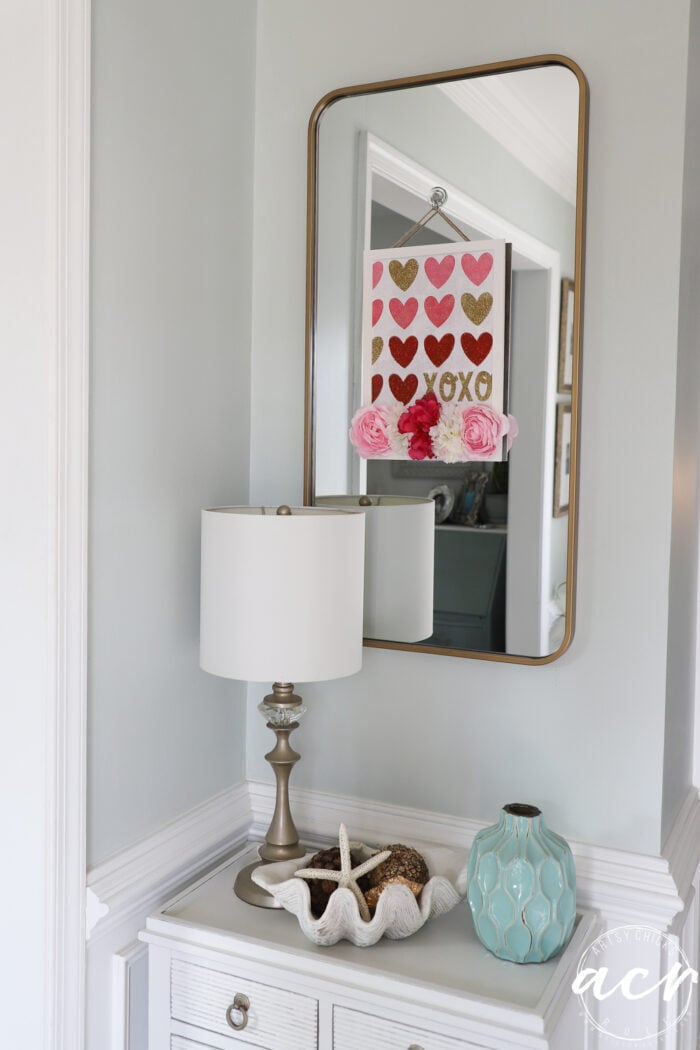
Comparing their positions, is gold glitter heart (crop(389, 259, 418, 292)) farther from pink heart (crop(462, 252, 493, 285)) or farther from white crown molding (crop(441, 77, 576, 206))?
white crown molding (crop(441, 77, 576, 206))

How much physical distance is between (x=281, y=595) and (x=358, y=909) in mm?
479

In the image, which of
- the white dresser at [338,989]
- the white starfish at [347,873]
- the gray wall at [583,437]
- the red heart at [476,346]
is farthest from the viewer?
the red heart at [476,346]

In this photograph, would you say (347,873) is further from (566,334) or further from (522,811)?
(566,334)

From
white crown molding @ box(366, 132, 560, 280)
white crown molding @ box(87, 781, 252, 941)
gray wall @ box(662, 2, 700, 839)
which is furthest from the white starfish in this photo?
white crown molding @ box(366, 132, 560, 280)

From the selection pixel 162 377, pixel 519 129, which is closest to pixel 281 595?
pixel 162 377

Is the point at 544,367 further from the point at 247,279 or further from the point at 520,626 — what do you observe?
the point at 247,279

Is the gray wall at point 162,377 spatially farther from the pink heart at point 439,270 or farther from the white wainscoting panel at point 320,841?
the pink heart at point 439,270

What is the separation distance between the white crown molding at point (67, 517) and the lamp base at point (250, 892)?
270mm

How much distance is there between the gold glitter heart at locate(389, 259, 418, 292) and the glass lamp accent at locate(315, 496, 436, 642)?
38 cm

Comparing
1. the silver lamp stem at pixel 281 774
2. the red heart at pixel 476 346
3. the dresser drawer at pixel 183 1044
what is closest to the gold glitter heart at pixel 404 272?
the red heart at pixel 476 346

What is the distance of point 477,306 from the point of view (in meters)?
1.63

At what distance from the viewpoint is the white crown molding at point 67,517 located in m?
1.34

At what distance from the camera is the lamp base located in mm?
1538

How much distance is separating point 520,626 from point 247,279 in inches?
33.2
